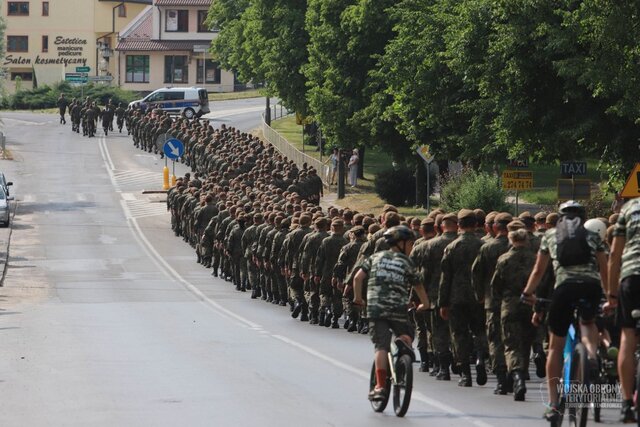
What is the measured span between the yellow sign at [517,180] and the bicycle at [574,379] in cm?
1912

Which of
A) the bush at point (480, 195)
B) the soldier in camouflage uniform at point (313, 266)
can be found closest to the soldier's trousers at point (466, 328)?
the soldier in camouflage uniform at point (313, 266)

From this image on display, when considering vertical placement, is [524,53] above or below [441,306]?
above

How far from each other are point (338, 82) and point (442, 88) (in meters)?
12.7

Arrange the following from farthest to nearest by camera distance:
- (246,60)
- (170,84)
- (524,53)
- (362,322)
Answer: (170,84) → (246,60) → (524,53) → (362,322)

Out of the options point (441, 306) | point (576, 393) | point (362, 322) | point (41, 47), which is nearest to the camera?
point (576, 393)

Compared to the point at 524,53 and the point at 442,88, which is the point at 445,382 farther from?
the point at 442,88

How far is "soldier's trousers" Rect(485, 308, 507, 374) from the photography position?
15.3 meters

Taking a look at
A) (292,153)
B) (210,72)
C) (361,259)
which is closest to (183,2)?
(210,72)

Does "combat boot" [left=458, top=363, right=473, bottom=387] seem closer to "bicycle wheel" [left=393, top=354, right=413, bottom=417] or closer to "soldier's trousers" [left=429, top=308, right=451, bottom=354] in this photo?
"soldier's trousers" [left=429, top=308, right=451, bottom=354]

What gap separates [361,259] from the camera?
65.0 feet

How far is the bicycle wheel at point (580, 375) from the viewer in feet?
36.2

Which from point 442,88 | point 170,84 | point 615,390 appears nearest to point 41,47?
point 170,84

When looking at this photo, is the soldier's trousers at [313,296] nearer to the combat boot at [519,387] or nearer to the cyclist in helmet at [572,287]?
the combat boot at [519,387]

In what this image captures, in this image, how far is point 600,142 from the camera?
31031 mm
